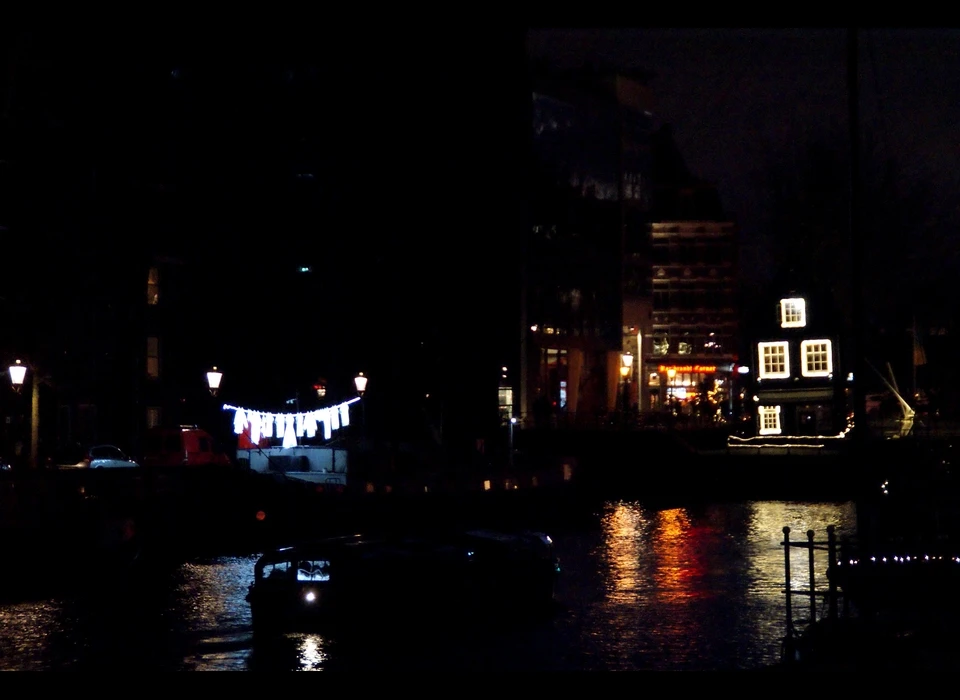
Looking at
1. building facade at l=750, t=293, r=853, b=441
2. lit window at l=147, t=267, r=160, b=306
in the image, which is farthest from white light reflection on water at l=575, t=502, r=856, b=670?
lit window at l=147, t=267, r=160, b=306

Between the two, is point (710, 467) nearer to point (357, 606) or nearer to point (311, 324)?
point (311, 324)

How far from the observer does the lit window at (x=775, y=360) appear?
63.2 metres

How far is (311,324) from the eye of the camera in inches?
2009

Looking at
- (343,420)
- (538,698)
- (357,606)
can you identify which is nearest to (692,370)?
(343,420)

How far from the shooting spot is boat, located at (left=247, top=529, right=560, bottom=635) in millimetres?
19453

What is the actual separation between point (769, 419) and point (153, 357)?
97.9 ft

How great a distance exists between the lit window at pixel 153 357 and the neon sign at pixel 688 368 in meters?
44.8

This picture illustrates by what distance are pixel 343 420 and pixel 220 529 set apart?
5.20 m

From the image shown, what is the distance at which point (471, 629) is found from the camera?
19844 mm

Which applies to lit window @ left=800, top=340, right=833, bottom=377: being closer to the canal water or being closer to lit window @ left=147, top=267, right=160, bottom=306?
→ lit window @ left=147, top=267, right=160, bottom=306

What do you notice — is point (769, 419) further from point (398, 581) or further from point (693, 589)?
point (398, 581)

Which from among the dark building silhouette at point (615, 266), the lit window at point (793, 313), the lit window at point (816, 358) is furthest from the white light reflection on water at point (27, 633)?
the dark building silhouette at point (615, 266)

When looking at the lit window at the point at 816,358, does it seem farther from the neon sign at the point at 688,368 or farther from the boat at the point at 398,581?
the boat at the point at 398,581

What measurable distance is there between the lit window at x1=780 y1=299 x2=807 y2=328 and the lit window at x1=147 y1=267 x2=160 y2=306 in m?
30.2
